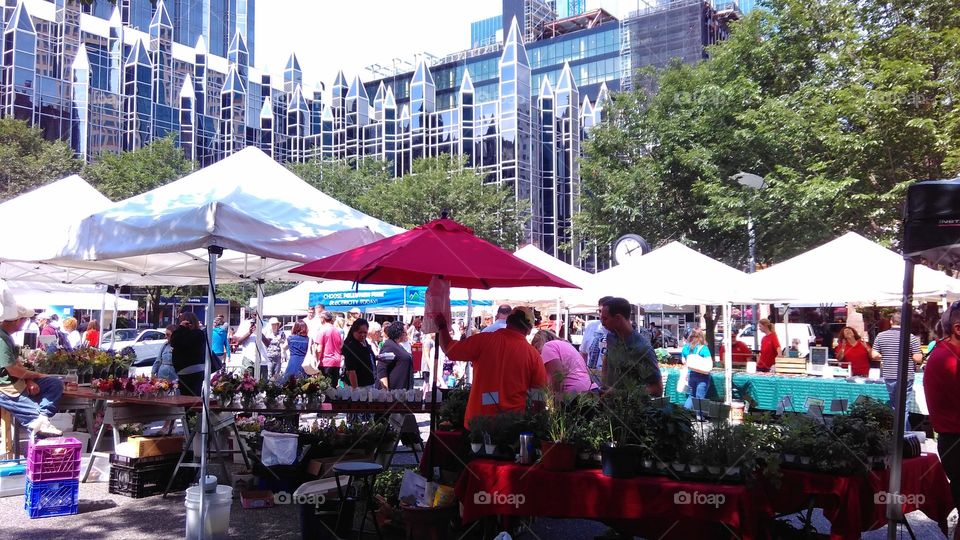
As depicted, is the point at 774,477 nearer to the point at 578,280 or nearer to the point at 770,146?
the point at 578,280

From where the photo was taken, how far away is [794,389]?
12.9m

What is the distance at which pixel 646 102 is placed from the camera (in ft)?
90.1

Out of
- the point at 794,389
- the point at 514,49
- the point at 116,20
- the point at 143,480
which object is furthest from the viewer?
the point at 514,49

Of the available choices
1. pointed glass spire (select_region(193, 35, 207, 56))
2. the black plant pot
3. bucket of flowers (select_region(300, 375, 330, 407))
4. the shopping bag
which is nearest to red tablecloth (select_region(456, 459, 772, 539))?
the black plant pot

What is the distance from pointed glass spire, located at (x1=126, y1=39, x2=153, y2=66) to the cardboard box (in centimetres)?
5283

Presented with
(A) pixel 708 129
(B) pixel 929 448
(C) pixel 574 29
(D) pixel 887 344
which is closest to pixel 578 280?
(D) pixel 887 344

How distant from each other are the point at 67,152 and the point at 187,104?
70.8 feet

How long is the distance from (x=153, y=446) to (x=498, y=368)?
3806 millimetres

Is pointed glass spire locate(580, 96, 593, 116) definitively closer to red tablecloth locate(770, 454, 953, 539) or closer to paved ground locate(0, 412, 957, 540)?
paved ground locate(0, 412, 957, 540)

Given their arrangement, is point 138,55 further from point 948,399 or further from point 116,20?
point 948,399

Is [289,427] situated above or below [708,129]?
below

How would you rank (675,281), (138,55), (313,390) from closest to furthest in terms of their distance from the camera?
(313,390) < (675,281) < (138,55)

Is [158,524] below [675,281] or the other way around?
below

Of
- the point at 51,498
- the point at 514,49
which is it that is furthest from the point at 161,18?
the point at 51,498
